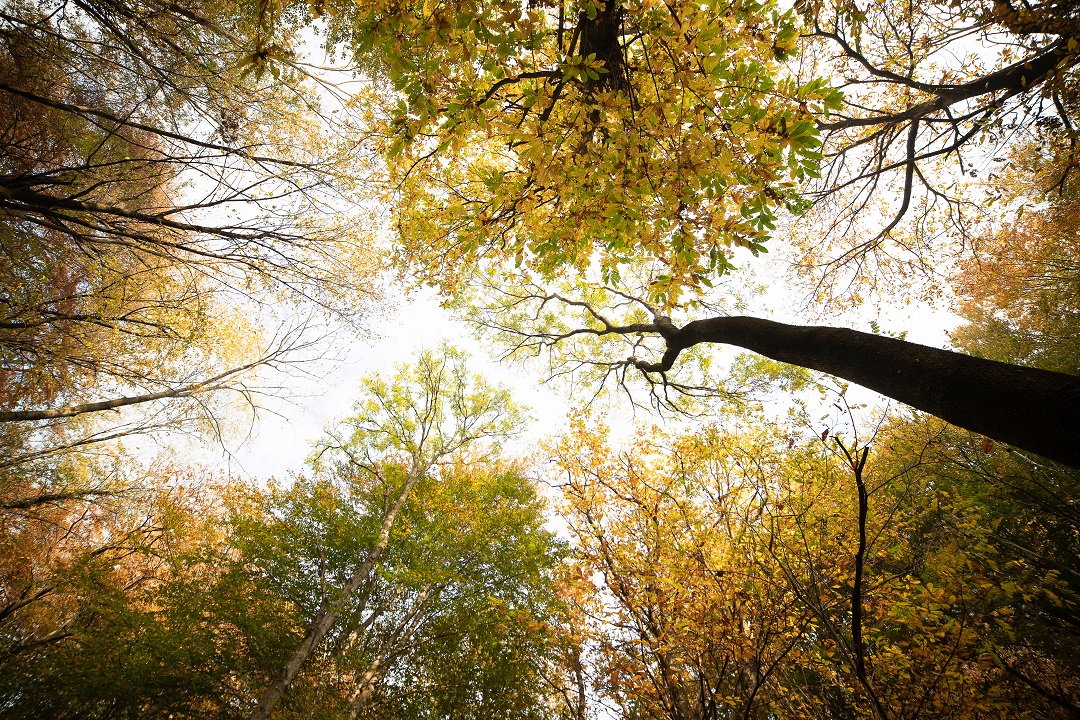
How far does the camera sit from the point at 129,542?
10039 mm

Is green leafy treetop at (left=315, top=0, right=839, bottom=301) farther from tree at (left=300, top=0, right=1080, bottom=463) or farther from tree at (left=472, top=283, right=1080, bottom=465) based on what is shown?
tree at (left=472, top=283, right=1080, bottom=465)

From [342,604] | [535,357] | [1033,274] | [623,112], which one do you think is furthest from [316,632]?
[1033,274]

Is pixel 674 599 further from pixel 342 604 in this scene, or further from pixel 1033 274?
pixel 1033 274

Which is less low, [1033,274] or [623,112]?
[1033,274]

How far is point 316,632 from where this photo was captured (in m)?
8.52

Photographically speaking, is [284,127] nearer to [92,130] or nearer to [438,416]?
[92,130]

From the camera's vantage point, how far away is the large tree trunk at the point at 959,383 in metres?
1.40

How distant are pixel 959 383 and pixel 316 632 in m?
11.2

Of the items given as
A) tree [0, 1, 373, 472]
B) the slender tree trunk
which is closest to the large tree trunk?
tree [0, 1, 373, 472]

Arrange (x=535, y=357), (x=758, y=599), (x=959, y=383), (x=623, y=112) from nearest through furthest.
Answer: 1. (x=959, y=383)
2. (x=623, y=112)
3. (x=758, y=599)
4. (x=535, y=357)

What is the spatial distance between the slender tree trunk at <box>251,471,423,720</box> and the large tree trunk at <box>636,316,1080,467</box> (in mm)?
10156

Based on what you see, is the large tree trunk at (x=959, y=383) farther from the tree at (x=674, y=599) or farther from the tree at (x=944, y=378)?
the tree at (x=674, y=599)

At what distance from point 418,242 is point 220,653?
9.50 m

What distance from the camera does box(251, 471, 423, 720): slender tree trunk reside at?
7391mm
